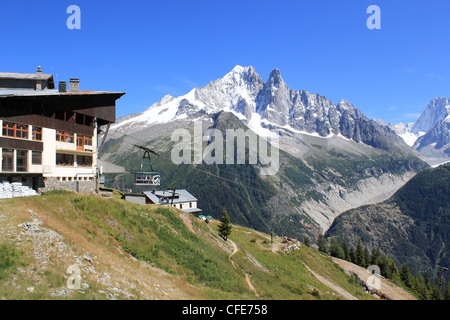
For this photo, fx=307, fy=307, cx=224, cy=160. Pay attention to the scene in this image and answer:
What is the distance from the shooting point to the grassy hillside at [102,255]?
1923 cm

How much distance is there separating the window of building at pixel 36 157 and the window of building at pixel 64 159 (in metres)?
2.86

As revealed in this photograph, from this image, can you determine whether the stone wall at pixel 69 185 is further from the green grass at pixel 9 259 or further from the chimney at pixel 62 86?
the green grass at pixel 9 259

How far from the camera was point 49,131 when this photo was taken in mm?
41031

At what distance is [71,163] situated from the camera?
45.0 m

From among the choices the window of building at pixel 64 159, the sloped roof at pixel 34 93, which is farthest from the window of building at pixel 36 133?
the sloped roof at pixel 34 93

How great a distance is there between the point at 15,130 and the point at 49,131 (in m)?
4.63

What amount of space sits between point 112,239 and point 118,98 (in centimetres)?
2963

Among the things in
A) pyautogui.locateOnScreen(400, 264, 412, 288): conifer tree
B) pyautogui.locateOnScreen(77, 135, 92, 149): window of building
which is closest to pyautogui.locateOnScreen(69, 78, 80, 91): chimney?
pyautogui.locateOnScreen(77, 135, 92, 149): window of building

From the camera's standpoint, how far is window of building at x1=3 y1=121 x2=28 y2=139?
35625 millimetres

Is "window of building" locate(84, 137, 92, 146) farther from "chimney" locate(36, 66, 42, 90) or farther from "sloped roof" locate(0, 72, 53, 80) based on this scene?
"sloped roof" locate(0, 72, 53, 80)

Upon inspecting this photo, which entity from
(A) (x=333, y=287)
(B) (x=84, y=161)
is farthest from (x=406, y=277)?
(B) (x=84, y=161)

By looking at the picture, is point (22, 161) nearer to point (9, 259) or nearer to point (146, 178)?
point (146, 178)
